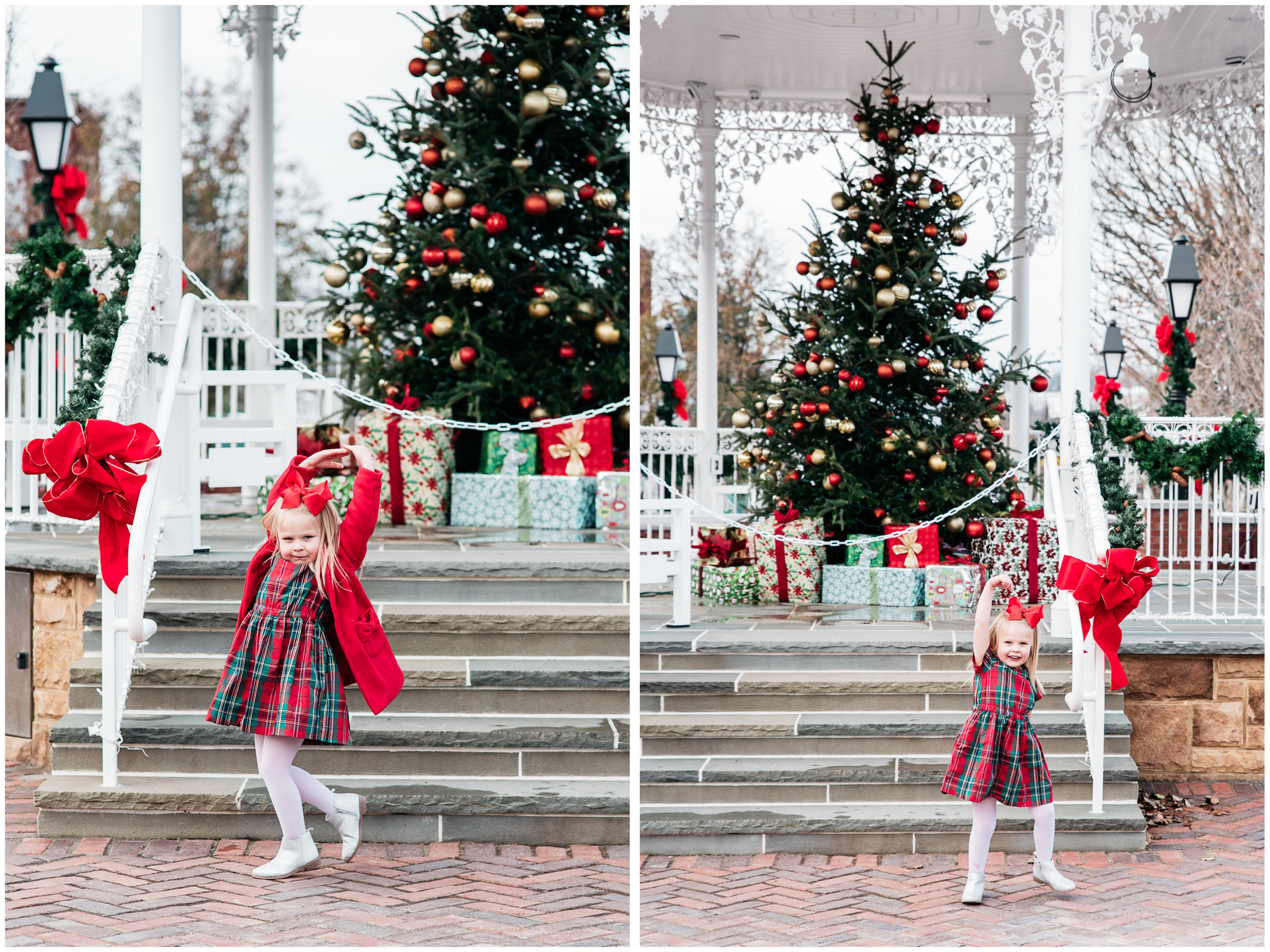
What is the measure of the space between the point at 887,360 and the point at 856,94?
4152 mm

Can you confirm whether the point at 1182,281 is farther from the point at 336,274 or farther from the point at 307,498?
the point at 307,498

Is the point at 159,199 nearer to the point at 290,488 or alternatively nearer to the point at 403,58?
the point at 290,488

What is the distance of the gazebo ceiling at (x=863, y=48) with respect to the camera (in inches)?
334

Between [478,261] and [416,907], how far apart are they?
4390 mm

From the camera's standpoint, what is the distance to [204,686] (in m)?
5.23

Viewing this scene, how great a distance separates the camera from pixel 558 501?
743 centimetres

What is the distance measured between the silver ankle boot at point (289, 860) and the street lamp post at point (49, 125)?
441 cm

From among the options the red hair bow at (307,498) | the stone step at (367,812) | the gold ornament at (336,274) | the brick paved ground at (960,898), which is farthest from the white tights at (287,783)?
the gold ornament at (336,274)

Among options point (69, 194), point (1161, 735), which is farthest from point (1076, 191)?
point (69, 194)

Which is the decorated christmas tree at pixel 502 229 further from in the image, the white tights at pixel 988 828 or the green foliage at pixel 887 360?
the white tights at pixel 988 828

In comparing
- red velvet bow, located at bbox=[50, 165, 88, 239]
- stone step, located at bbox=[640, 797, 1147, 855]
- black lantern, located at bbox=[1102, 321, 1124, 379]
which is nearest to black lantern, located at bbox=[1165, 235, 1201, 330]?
black lantern, located at bbox=[1102, 321, 1124, 379]

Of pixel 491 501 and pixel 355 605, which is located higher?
pixel 491 501

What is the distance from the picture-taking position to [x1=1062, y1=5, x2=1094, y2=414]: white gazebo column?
6484 mm

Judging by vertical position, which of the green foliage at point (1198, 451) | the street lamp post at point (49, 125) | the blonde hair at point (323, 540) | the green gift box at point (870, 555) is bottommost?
the green gift box at point (870, 555)
